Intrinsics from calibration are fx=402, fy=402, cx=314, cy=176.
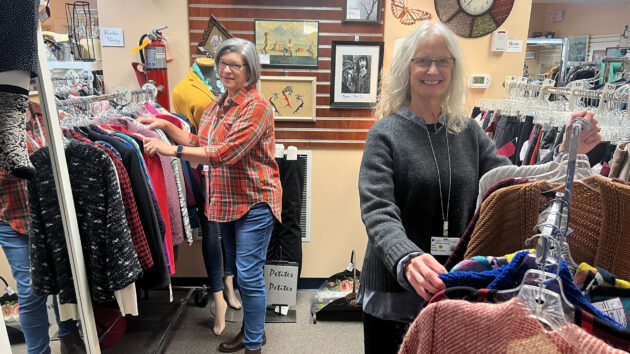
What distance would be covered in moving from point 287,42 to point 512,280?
7.62 ft

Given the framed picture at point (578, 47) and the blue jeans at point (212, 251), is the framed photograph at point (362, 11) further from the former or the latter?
the framed picture at point (578, 47)

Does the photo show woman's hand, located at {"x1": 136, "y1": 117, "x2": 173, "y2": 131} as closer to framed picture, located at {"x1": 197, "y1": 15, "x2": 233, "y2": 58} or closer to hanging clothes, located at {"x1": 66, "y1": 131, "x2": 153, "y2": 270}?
hanging clothes, located at {"x1": 66, "y1": 131, "x2": 153, "y2": 270}

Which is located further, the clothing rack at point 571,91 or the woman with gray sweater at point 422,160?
the clothing rack at point 571,91

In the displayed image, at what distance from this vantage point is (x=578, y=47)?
6.41 m

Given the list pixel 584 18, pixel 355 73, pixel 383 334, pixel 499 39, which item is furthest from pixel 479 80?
pixel 584 18

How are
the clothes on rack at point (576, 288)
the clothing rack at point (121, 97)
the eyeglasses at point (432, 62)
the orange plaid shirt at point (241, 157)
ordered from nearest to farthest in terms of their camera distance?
the clothes on rack at point (576, 288) → the eyeglasses at point (432, 62) → the clothing rack at point (121, 97) → the orange plaid shirt at point (241, 157)

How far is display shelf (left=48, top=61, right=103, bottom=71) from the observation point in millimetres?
2516

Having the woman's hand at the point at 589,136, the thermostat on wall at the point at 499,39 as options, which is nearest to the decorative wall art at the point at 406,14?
the thermostat on wall at the point at 499,39

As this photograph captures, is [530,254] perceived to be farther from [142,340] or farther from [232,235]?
[142,340]

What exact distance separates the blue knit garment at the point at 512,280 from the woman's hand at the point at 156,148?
53.4 inches

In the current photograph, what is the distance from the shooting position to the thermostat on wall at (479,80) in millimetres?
2688

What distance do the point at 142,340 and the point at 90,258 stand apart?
3.33 ft

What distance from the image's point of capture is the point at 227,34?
261 centimetres

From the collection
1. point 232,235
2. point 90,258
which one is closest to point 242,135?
point 232,235
